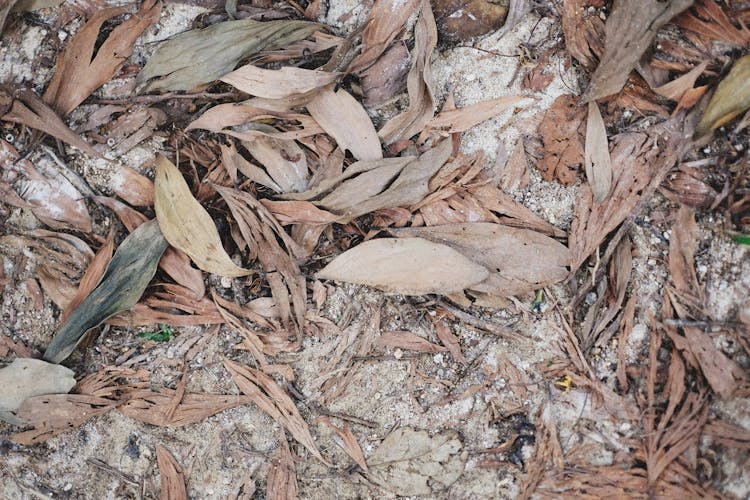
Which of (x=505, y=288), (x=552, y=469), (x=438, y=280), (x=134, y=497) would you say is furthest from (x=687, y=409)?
(x=134, y=497)

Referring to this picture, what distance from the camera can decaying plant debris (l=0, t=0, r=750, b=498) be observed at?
1502mm

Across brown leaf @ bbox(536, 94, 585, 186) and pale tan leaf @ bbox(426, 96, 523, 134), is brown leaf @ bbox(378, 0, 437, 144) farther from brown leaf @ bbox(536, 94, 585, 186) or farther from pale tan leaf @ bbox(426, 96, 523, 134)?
brown leaf @ bbox(536, 94, 585, 186)

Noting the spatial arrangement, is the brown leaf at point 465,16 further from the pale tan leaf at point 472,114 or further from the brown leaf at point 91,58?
the brown leaf at point 91,58

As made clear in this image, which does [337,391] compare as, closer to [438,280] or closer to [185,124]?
[438,280]

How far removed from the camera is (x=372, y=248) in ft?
5.09

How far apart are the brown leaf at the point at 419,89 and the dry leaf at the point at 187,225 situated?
573mm

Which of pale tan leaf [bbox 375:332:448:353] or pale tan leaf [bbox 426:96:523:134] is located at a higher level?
pale tan leaf [bbox 426:96:523:134]

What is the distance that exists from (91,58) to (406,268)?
114cm

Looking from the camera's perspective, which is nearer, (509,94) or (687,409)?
(687,409)

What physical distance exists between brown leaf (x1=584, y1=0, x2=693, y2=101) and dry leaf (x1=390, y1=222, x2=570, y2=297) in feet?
1.42

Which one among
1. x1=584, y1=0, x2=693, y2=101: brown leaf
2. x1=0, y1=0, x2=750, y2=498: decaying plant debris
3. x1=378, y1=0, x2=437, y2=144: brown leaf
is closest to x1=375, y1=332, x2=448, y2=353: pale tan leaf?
x1=0, y1=0, x2=750, y2=498: decaying plant debris

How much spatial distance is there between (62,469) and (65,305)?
51cm

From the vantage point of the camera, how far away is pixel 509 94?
1578 mm

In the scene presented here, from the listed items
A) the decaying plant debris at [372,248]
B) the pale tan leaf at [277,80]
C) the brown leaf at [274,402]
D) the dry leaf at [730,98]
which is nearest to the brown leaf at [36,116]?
the decaying plant debris at [372,248]
